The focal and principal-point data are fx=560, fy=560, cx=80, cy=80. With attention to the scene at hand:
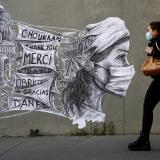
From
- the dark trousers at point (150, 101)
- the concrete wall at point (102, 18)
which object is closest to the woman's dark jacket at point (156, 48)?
the dark trousers at point (150, 101)

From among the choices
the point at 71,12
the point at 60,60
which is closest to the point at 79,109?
the point at 60,60

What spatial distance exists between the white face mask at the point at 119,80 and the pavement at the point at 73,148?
668 millimetres

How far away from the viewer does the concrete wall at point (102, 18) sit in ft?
26.0

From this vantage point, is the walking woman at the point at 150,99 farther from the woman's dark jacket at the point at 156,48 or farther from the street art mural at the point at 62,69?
the street art mural at the point at 62,69

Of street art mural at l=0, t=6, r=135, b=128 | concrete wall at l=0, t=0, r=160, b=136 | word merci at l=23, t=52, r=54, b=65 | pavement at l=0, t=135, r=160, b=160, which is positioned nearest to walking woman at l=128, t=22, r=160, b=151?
pavement at l=0, t=135, r=160, b=160

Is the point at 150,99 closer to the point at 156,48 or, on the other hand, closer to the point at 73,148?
the point at 156,48

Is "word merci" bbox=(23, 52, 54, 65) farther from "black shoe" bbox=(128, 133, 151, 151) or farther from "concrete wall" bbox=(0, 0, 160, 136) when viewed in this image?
"black shoe" bbox=(128, 133, 151, 151)

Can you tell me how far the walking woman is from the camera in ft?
22.7

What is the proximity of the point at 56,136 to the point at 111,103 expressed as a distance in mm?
926

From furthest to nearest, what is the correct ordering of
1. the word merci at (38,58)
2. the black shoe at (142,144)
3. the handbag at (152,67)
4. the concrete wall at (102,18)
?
the word merci at (38,58), the concrete wall at (102,18), the black shoe at (142,144), the handbag at (152,67)

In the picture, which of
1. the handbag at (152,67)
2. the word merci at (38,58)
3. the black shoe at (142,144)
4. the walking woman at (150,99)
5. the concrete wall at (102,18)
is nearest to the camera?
the handbag at (152,67)

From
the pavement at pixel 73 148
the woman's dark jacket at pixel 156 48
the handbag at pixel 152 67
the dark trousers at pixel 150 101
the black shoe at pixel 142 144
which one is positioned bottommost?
the pavement at pixel 73 148

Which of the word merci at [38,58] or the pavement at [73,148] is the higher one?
the word merci at [38,58]

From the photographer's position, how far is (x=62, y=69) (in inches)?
317
